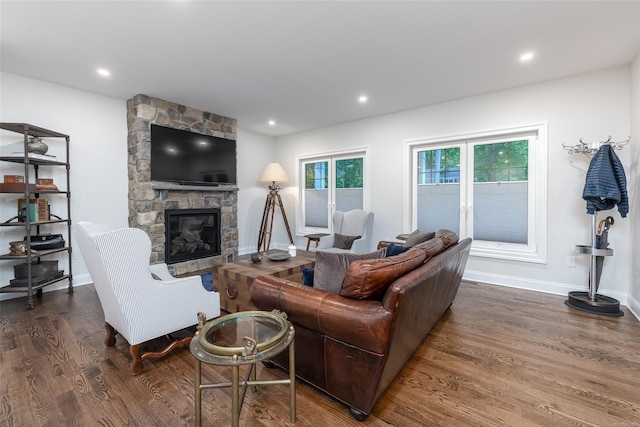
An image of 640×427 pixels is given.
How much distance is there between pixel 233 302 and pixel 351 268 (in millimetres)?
1756

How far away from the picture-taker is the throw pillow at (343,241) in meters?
4.30

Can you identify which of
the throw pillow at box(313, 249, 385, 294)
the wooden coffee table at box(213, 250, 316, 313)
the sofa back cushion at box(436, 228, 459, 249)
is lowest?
the wooden coffee table at box(213, 250, 316, 313)

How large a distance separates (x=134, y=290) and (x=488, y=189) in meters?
4.19

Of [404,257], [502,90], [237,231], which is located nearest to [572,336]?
[404,257]

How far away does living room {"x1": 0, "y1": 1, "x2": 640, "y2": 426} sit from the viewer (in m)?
3.11

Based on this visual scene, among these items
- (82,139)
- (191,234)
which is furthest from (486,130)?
(82,139)

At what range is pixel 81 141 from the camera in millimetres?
3801

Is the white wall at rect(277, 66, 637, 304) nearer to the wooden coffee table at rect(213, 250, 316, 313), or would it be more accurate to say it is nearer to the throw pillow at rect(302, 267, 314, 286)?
the wooden coffee table at rect(213, 250, 316, 313)

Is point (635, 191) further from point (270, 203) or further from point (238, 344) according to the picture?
point (270, 203)

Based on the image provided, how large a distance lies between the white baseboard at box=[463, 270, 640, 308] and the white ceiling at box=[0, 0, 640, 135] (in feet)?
8.11

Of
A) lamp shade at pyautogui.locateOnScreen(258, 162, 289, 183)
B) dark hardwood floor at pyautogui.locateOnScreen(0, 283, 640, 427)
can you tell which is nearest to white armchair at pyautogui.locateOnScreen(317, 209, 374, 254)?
lamp shade at pyautogui.locateOnScreen(258, 162, 289, 183)

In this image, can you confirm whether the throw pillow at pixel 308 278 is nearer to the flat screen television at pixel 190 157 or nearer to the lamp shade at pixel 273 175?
the flat screen television at pixel 190 157

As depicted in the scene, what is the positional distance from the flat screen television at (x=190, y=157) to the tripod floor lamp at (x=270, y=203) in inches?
25.2

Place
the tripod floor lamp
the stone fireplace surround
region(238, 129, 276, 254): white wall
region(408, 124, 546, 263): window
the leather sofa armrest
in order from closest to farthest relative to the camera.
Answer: the leather sofa armrest → region(408, 124, 546, 263): window → the stone fireplace surround → the tripod floor lamp → region(238, 129, 276, 254): white wall
